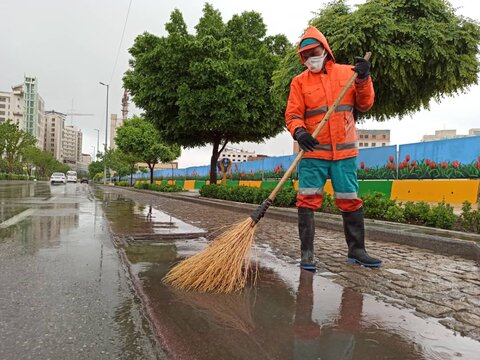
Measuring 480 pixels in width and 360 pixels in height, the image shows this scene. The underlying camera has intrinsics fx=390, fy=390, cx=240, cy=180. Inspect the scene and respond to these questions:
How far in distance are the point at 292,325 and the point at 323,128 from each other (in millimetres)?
2071

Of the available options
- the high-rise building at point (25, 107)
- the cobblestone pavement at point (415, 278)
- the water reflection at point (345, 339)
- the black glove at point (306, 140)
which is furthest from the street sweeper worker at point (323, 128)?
the high-rise building at point (25, 107)

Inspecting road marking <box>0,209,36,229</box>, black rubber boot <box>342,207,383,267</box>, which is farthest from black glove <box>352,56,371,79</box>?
road marking <box>0,209,36,229</box>

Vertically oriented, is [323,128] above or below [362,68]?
below

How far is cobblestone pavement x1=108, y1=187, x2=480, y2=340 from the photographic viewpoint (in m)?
2.67

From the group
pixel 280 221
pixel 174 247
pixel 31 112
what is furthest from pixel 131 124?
pixel 31 112

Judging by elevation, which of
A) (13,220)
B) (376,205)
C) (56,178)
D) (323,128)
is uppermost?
(323,128)

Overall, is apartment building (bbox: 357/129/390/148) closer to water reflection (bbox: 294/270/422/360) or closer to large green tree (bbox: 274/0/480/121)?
large green tree (bbox: 274/0/480/121)

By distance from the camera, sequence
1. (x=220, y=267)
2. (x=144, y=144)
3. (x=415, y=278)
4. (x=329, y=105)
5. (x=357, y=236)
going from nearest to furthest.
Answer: (x=220, y=267) < (x=415, y=278) < (x=329, y=105) < (x=357, y=236) < (x=144, y=144)

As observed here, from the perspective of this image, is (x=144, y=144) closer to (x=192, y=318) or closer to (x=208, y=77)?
(x=208, y=77)

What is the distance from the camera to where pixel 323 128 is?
3.80 meters

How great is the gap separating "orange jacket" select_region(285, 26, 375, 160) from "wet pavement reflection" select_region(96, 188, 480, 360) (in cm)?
127

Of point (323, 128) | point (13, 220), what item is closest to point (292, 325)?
point (323, 128)

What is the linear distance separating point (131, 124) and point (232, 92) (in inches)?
912

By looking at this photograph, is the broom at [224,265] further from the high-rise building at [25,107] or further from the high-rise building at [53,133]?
the high-rise building at [53,133]
